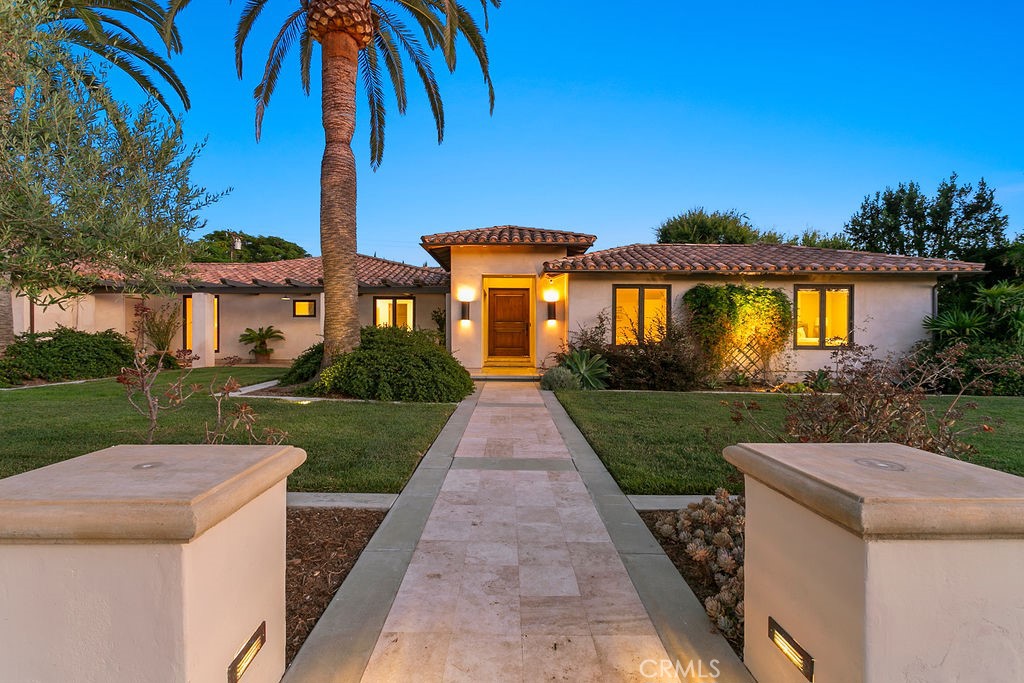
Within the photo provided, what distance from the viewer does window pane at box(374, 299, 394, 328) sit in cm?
1733

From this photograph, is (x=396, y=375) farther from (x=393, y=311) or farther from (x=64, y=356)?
(x=64, y=356)

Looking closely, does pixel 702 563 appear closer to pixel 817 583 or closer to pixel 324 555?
pixel 817 583

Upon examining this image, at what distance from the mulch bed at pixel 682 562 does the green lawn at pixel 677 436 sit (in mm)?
535

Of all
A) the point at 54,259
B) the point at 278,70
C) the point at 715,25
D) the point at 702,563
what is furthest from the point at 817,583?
the point at 715,25

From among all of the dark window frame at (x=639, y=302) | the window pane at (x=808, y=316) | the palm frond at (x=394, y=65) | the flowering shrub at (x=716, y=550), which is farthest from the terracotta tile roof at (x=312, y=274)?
the flowering shrub at (x=716, y=550)

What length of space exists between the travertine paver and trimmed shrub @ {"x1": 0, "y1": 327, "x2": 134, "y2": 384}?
1425 centimetres

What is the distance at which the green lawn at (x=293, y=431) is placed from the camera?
15.5ft

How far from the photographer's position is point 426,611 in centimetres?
247

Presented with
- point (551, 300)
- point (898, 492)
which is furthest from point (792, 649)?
point (551, 300)

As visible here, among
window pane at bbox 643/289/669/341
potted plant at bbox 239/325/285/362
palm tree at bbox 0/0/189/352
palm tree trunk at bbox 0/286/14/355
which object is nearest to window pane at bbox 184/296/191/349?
potted plant at bbox 239/325/285/362

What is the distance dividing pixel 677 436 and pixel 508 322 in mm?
10198

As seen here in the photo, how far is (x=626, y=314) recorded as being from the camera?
12.8 m

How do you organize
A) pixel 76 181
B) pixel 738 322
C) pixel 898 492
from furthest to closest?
pixel 738 322 → pixel 76 181 → pixel 898 492

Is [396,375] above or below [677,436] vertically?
above
